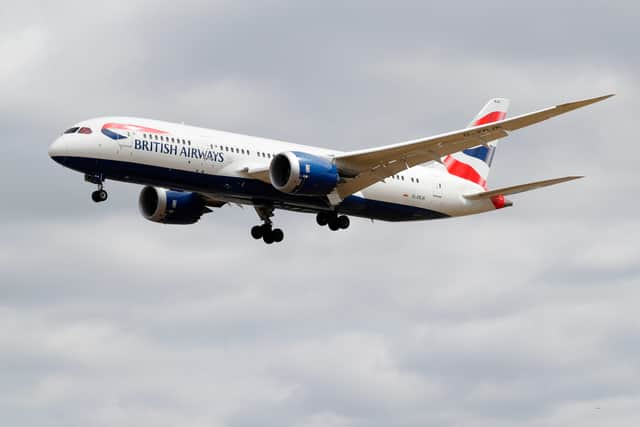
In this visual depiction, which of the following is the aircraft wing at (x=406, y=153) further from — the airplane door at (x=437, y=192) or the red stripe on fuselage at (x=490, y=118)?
the red stripe on fuselage at (x=490, y=118)

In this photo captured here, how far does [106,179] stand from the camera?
64.9 meters

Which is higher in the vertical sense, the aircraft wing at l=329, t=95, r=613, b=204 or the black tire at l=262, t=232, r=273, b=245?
the aircraft wing at l=329, t=95, r=613, b=204

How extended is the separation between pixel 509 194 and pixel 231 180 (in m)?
14.3

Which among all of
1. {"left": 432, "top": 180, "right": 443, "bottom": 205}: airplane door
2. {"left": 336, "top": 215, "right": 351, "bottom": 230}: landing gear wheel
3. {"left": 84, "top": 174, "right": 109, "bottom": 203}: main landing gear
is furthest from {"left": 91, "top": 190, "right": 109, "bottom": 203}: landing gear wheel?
{"left": 432, "top": 180, "right": 443, "bottom": 205}: airplane door

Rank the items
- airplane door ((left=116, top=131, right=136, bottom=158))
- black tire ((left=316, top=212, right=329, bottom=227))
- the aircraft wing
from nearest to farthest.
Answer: the aircraft wing < airplane door ((left=116, top=131, right=136, bottom=158)) < black tire ((left=316, top=212, right=329, bottom=227))

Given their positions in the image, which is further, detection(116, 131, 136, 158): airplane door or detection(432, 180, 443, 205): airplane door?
detection(432, 180, 443, 205): airplane door

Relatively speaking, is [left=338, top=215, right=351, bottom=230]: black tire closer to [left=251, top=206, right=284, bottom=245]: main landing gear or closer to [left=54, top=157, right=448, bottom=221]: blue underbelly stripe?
[left=54, top=157, right=448, bottom=221]: blue underbelly stripe

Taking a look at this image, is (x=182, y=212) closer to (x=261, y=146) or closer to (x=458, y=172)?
(x=261, y=146)

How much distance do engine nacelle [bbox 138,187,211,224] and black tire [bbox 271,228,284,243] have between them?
369 centimetres

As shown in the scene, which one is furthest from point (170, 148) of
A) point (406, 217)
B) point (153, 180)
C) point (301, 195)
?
point (406, 217)

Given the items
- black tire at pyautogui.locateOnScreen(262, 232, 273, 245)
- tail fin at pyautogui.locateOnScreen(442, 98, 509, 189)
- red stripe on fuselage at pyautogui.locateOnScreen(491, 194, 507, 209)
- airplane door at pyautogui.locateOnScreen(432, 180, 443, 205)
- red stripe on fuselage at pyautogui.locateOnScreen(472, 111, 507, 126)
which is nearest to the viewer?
airplane door at pyautogui.locateOnScreen(432, 180, 443, 205)

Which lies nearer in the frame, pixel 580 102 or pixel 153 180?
pixel 580 102

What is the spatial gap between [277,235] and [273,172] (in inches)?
336

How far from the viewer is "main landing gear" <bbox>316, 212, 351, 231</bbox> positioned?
7112cm
